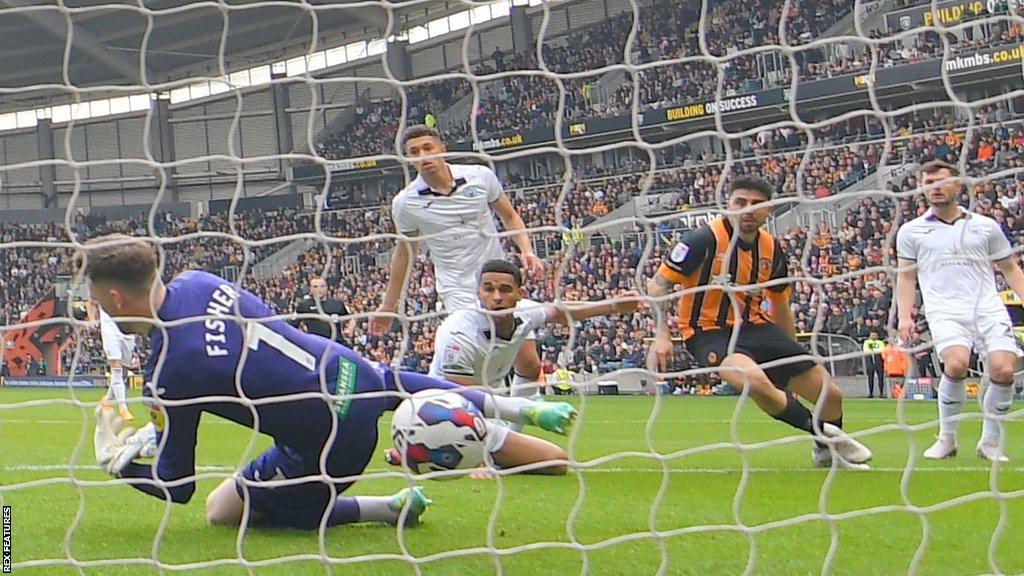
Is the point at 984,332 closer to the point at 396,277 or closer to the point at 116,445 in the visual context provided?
the point at 396,277

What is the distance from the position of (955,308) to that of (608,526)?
3300mm

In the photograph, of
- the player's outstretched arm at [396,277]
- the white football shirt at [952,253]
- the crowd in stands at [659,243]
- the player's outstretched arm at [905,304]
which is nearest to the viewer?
the player's outstretched arm at [396,277]

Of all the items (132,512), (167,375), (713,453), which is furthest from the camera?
(713,453)

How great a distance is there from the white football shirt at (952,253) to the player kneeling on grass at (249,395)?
9.52ft

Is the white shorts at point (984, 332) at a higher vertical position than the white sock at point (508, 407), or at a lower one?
lower

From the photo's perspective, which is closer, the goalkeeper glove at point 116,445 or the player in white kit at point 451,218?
the goalkeeper glove at point 116,445

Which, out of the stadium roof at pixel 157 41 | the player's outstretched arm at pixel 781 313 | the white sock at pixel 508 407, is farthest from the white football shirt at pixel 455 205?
the stadium roof at pixel 157 41

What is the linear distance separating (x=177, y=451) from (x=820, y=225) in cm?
1388

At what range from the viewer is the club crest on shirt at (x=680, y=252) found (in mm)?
5730

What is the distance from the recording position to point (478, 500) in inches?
183

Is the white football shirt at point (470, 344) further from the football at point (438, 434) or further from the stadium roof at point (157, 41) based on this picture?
the stadium roof at point (157, 41)

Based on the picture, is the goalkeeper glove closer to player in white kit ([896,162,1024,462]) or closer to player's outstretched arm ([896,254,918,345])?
player in white kit ([896,162,1024,462])

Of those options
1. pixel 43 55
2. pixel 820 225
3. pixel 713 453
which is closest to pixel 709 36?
pixel 820 225

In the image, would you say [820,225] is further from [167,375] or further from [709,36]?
[167,375]
